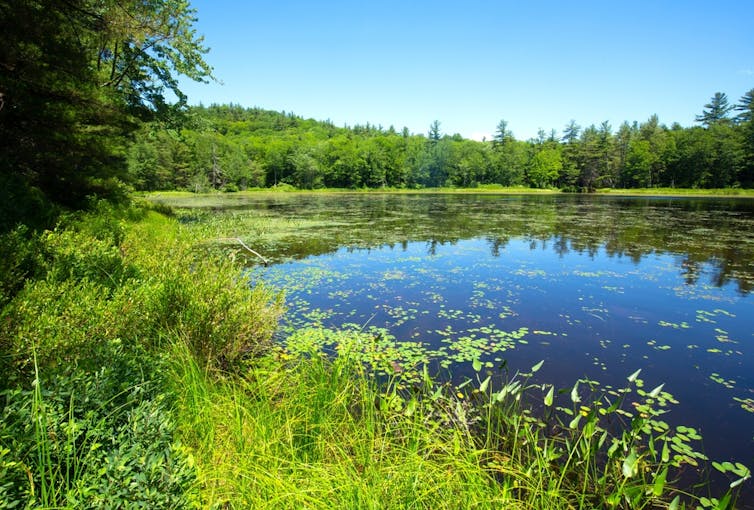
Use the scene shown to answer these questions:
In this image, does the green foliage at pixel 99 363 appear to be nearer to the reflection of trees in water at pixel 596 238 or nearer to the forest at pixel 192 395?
the forest at pixel 192 395

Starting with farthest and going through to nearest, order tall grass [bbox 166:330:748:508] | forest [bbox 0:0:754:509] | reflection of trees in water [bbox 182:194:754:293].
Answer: reflection of trees in water [bbox 182:194:754:293]
tall grass [bbox 166:330:748:508]
forest [bbox 0:0:754:509]

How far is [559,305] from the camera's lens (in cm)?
852

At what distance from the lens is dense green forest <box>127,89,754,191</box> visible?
6444 centimetres

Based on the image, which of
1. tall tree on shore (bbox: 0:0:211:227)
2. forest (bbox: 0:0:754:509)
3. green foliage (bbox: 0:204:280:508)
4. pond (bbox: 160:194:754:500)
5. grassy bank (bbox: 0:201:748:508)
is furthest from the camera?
tall tree on shore (bbox: 0:0:211:227)

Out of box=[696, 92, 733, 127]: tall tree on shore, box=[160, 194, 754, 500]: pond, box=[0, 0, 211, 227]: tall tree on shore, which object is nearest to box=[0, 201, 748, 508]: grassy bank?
box=[160, 194, 754, 500]: pond

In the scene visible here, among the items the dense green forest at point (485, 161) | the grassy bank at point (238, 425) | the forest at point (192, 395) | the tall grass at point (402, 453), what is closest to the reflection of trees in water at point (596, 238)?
the forest at point (192, 395)

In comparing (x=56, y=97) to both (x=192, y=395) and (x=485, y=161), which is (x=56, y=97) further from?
(x=485, y=161)

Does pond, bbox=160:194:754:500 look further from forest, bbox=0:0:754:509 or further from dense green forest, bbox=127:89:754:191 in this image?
dense green forest, bbox=127:89:754:191

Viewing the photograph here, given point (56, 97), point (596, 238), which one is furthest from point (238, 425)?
point (596, 238)

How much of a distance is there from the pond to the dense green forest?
5545 cm

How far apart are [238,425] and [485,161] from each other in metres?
95.2

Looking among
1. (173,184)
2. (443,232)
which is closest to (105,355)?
(443,232)

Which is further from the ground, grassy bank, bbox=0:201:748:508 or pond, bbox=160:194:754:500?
grassy bank, bbox=0:201:748:508

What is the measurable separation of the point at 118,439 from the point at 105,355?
1.06m
